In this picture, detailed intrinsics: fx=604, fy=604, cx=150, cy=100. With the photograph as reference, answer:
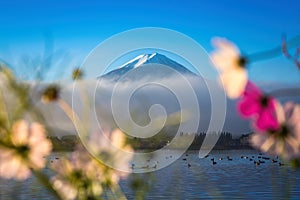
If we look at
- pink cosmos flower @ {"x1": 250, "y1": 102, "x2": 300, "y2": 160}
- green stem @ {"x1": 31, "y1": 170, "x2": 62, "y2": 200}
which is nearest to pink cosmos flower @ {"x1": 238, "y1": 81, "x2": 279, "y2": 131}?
pink cosmos flower @ {"x1": 250, "y1": 102, "x2": 300, "y2": 160}

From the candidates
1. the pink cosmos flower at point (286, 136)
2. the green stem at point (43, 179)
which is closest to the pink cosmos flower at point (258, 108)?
the pink cosmos flower at point (286, 136)

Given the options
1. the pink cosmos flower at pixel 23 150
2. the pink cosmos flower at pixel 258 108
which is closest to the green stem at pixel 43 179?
the pink cosmos flower at pixel 23 150

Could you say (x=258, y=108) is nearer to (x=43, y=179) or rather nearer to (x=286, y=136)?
(x=286, y=136)

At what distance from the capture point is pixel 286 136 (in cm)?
69

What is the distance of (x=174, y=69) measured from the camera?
81cm

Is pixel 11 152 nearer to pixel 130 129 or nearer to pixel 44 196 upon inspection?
pixel 130 129

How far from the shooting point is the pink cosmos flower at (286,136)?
26.7 inches

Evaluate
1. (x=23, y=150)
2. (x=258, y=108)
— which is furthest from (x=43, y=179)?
(x=258, y=108)

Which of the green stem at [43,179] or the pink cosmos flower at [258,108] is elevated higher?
the pink cosmos flower at [258,108]

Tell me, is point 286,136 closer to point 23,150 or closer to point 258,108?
point 258,108

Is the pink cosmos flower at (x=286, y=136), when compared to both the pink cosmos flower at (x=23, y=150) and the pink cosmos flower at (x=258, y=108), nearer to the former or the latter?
the pink cosmos flower at (x=258, y=108)

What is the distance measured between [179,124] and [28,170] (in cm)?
20

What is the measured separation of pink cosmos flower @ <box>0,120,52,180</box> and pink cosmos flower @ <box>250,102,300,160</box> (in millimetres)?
265

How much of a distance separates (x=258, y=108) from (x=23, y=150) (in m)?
0.28
